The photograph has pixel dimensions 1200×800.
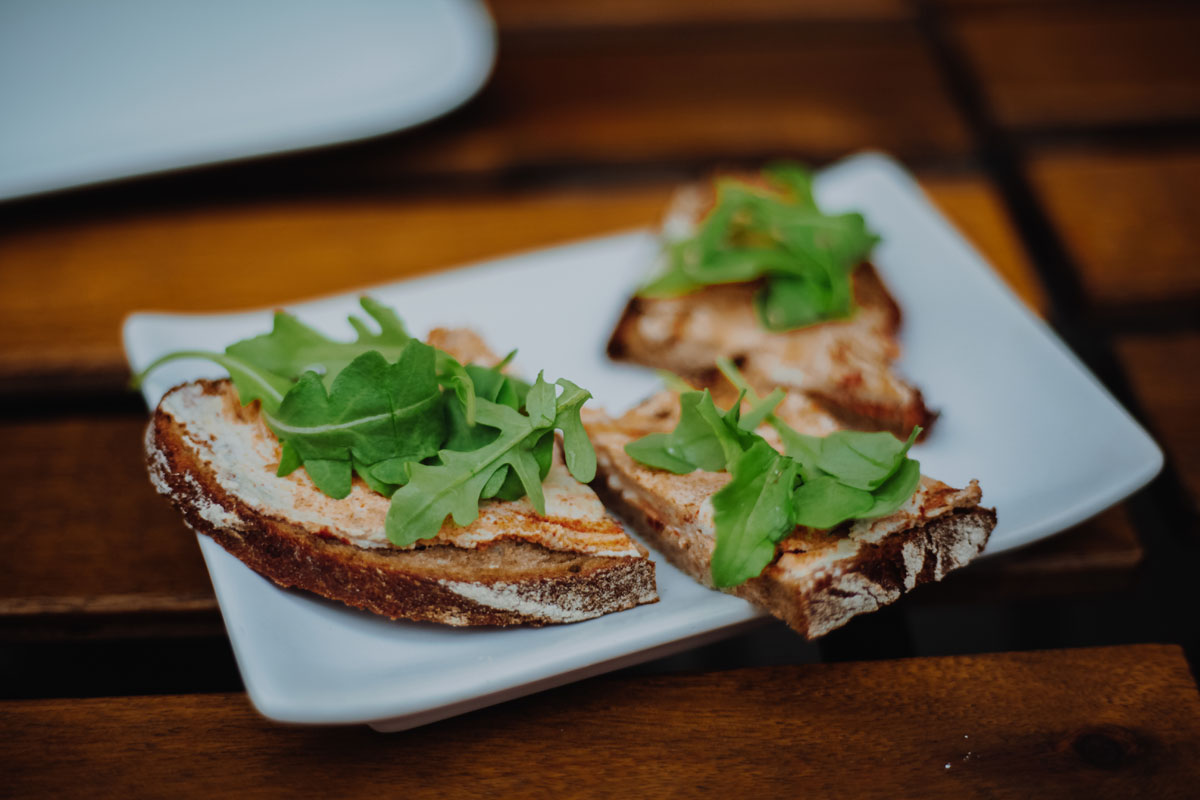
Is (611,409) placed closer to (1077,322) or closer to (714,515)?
(714,515)

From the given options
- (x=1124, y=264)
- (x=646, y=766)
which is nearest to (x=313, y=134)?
(x=646, y=766)

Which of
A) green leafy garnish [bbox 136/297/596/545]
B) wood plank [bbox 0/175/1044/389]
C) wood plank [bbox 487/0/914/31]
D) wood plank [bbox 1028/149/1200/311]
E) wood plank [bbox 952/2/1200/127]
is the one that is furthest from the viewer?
wood plank [bbox 487/0/914/31]

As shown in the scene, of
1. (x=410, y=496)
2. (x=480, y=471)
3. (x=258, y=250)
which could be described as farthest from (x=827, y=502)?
(x=258, y=250)

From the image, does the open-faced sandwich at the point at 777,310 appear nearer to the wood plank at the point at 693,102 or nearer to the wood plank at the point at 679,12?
the wood plank at the point at 693,102

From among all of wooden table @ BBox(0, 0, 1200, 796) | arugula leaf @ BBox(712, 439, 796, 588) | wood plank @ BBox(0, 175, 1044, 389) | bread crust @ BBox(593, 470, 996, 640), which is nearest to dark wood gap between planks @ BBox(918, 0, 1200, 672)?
wooden table @ BBox(0, 0, 1200, 796)

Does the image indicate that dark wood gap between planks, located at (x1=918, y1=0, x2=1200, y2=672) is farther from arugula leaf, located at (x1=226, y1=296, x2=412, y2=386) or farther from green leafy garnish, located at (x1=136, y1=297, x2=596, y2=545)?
arugula leaf, located at (x1=226, y1=296, x2=412, y2=386)

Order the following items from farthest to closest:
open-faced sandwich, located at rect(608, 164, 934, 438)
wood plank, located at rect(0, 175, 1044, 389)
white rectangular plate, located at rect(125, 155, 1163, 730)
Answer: wood plank, located at rect(0, 175, 1044, 389) < open-faced sandwich, located at rect(608, 164, 934, 438) < white rectangular plate, located at rect(125, 155, 1163, 730)

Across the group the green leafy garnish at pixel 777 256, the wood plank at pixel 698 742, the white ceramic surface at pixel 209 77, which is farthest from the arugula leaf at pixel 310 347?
the white ceramic surface at pixel 209 77
